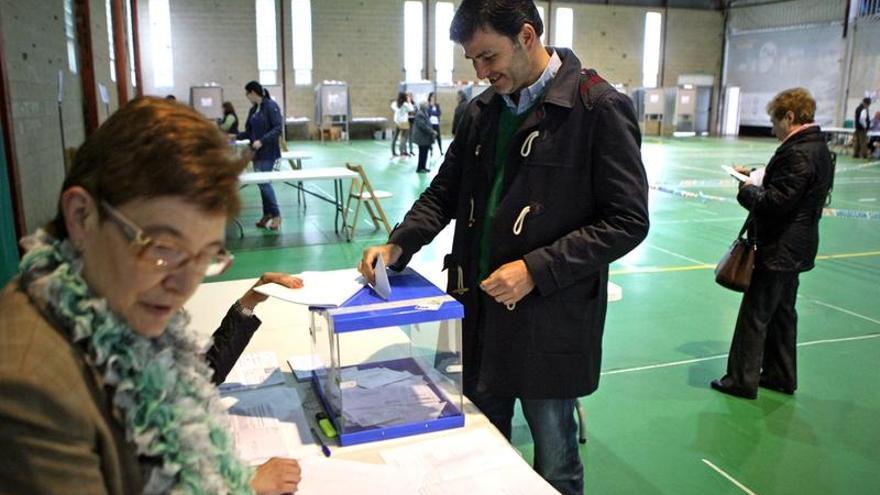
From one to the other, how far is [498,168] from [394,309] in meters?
0.51

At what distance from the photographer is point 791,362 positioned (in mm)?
3920

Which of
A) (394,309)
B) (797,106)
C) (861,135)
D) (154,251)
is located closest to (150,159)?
(154,251)

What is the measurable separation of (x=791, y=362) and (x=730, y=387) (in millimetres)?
371

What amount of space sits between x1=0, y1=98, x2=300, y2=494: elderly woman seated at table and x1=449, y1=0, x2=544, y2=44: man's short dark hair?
1.06 m

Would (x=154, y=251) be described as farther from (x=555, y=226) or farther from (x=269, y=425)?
(x=555, y=226)

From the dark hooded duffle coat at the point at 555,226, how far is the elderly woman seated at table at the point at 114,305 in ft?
3.30

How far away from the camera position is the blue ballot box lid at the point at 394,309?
160 centimetres

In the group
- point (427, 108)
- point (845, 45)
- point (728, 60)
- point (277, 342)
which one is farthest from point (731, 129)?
point (277, 342)

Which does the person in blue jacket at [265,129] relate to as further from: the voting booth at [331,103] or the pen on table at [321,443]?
the voting booth at [331,103]

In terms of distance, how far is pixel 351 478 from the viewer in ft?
4.98

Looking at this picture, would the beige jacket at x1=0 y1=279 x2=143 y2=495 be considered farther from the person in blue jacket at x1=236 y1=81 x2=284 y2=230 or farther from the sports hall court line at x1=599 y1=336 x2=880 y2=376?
the person in blue jacket at x1=236 y1=81 x2=284 y2=230

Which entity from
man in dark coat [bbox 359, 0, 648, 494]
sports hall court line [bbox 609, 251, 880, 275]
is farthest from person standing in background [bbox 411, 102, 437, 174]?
man in dark coat [bbox 359, 0, 648, 494]

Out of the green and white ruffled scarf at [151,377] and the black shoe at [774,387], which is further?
the black shoe at [774,387]

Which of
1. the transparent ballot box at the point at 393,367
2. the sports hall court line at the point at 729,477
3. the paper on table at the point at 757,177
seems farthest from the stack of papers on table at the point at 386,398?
the paper on table at the point at 757,177
